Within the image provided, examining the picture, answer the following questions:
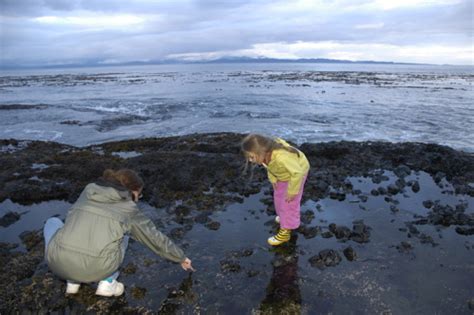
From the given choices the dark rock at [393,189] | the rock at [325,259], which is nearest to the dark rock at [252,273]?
the rock at [325,259]

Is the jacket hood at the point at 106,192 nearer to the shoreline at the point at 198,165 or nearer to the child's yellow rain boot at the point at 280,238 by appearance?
the child's yellow rain boot at the point at 280,238

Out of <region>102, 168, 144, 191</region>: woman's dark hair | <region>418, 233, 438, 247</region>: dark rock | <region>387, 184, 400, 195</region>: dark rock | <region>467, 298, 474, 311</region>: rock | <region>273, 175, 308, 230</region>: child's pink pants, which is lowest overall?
<region>467, 298, 474, 311</region>: rock

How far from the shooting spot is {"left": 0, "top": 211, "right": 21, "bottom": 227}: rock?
7117 millimetres

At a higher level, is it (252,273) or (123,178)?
(123,178)

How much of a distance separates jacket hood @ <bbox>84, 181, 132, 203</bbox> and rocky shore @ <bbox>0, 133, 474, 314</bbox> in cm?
172

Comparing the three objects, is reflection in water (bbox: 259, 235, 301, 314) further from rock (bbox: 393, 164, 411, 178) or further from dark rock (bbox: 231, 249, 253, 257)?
rock (bbox: 393, 164, 411, 178)

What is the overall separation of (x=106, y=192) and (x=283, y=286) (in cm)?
293

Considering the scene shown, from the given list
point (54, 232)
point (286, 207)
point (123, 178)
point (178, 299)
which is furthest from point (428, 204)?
point (54, 232)

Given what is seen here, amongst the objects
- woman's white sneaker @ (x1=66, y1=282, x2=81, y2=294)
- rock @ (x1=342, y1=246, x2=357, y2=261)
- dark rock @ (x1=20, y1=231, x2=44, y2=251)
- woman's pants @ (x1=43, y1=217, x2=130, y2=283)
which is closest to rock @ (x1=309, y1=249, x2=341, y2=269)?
rock @ (x1=342, y1=246, x2=357, y2=261)

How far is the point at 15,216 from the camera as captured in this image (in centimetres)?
738

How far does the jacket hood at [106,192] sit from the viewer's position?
145 inches

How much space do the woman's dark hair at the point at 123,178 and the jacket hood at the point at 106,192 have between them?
0.10 meters

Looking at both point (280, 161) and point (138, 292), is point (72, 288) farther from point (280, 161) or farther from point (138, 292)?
point (280, 161)

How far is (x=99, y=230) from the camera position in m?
3.75
